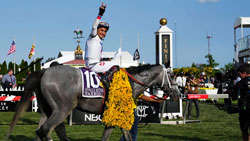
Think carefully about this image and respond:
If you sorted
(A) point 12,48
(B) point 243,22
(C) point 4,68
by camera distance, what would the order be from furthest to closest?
(C) point 4,68 < (A) point 12,48 < (B) point 243,22

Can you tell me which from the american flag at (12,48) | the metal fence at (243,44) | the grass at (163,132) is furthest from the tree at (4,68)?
the grass at (163,132)

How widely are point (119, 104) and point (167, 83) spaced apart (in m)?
1.40

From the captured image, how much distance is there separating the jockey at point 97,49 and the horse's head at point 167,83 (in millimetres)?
1176

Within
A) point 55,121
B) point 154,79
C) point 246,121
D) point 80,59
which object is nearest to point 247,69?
point 246,121

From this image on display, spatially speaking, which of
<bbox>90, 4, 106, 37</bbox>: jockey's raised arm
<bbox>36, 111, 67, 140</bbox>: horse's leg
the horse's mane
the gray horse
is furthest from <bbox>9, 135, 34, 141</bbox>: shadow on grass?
<bbox>90, 4, 106, 37</bbox>: jockey's raised arm

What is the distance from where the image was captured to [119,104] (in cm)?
665

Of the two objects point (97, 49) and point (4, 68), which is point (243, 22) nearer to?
point (97, 49)

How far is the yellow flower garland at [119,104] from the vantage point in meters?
6.54

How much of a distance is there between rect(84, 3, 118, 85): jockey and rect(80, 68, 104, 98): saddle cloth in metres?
0.21

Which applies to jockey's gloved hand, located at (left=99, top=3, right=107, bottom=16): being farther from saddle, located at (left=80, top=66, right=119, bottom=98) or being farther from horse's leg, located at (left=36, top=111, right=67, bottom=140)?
horse's leg, located at (left=36, top=111, right=67, bottom=140)

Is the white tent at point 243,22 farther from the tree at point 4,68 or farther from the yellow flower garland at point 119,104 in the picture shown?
the tree at point 4,68

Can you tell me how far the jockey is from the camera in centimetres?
687

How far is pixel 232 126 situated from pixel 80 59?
54712 millimetres

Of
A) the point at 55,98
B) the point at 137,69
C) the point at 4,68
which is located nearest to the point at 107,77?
the point at 137,69
